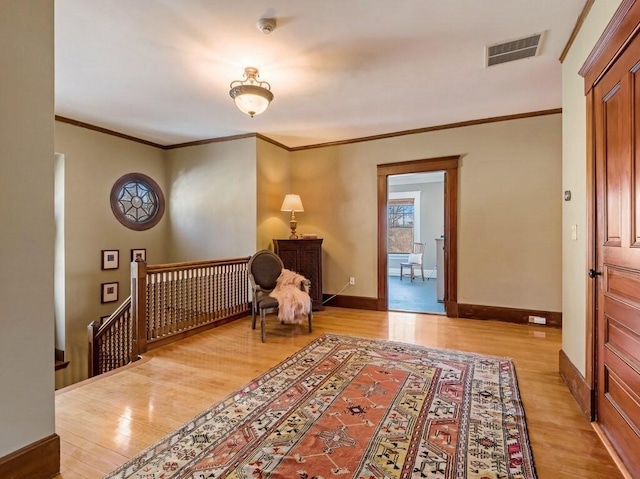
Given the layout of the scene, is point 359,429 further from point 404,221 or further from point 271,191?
point 404,221

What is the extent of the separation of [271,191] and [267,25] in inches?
118

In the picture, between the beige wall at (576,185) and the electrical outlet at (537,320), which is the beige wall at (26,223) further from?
the electrical outlet at (537,320)

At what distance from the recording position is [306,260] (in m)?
4.98

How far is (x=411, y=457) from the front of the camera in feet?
5.50

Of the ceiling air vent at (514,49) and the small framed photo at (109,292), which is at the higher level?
the ceiling air vent at (514,49)

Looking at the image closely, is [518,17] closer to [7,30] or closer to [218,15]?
[218,15]

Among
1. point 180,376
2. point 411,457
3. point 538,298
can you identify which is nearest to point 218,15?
point 180,376

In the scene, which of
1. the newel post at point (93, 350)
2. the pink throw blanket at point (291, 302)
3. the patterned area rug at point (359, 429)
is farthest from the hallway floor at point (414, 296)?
the newel post at point (93, 350)

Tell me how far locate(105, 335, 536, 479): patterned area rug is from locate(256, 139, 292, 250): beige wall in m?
2.61

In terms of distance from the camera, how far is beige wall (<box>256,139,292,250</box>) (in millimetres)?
4953

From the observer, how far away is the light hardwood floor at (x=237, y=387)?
1.73 metres

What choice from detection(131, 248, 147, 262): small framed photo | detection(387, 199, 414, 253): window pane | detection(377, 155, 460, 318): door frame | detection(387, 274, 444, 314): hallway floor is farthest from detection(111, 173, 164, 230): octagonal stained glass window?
detection(387, 199, 414, 253): window pane

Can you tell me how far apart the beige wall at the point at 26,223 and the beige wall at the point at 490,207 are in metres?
4.07

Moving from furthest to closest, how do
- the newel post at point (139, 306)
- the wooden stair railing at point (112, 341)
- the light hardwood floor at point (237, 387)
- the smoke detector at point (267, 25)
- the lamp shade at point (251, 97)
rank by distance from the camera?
the wooden stair railing at point (112, 341) < the newel post at point (139, 306) < the lamp shade at point (251, 97) < the smoke detector at point (267, 25) < the light hardwood floor at point (237, 387)
